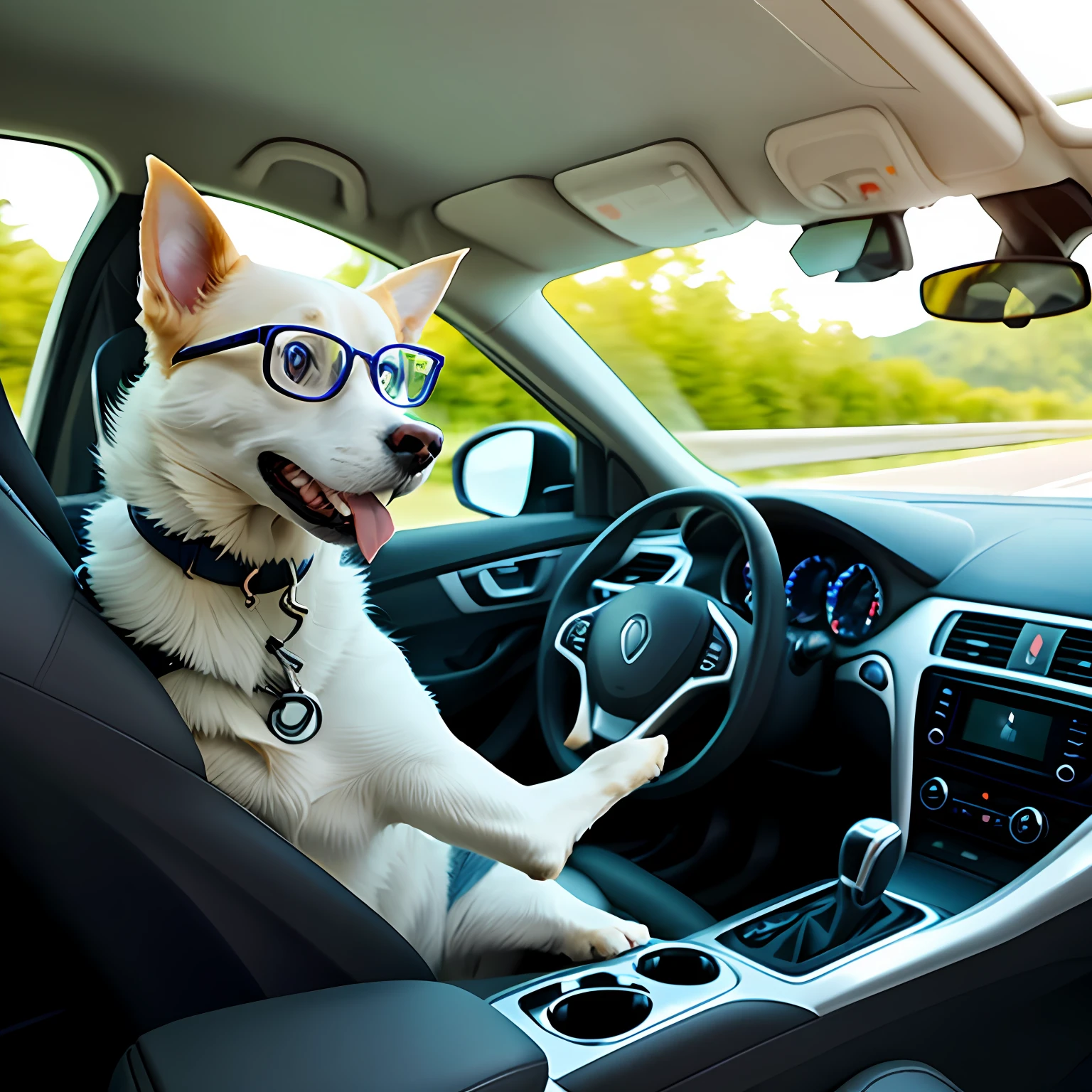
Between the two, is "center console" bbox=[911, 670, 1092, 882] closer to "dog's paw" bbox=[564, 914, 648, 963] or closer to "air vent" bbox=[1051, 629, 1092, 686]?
"air vent" bbox=[1051, 629, 1092, 686]

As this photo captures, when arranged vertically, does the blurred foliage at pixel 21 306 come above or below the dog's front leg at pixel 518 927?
above

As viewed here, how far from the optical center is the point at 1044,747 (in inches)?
67.9

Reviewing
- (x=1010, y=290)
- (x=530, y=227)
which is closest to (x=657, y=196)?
(x=530, y=227)

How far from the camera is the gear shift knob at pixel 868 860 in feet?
5.33

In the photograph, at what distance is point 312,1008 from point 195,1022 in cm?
12

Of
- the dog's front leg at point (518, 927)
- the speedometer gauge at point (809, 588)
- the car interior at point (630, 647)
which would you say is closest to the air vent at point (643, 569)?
the car interior at point (630, 647)

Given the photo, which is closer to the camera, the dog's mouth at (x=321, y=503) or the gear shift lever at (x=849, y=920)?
the dog's mouth at (x=321, y=503)

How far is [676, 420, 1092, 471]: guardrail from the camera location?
3.09 metres

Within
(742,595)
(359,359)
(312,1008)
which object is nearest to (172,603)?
(359,359)

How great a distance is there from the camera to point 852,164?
1.83m

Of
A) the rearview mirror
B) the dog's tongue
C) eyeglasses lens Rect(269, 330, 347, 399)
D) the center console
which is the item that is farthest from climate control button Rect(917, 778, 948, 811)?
eyeglasses lens Rect(269, 330, 347, 399)

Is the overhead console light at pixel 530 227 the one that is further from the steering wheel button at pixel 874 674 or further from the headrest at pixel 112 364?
the steering wheel button at pixel 874 674

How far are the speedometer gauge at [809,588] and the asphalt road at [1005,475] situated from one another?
0.91ft

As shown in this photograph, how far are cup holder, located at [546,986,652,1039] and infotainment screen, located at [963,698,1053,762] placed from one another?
87cm
